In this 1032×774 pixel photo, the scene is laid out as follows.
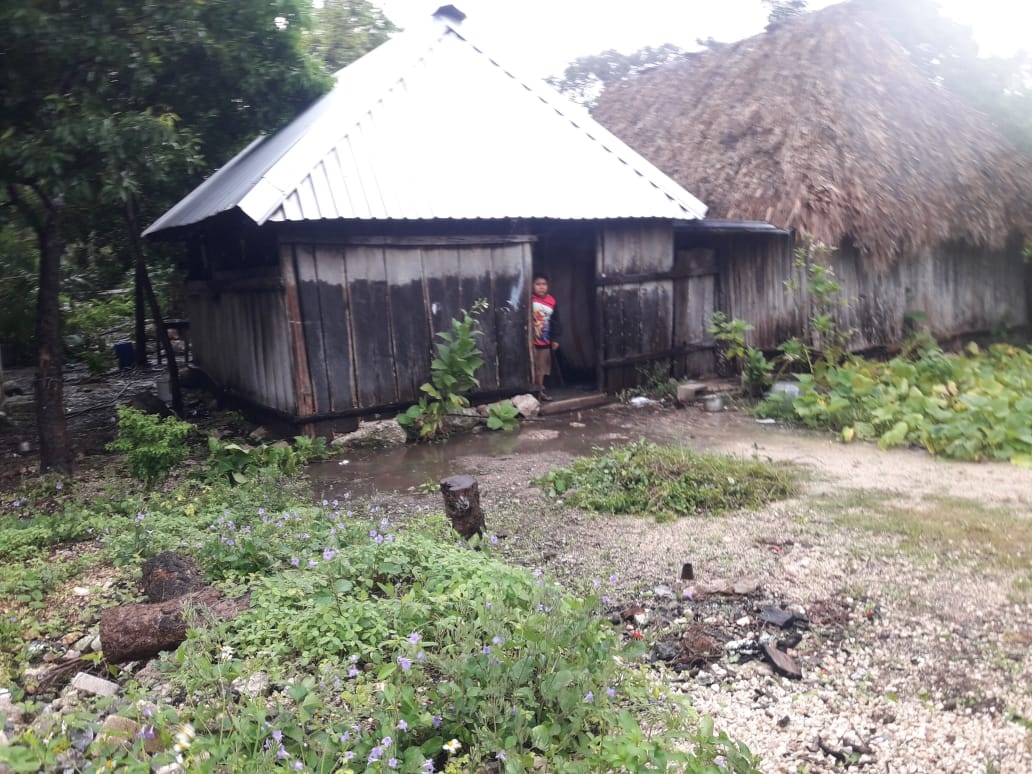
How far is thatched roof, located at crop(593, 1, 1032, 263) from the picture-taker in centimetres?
981

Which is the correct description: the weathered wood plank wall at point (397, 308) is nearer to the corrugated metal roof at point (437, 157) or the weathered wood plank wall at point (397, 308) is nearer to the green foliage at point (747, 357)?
the corrugated metal roof at point (437, 157)

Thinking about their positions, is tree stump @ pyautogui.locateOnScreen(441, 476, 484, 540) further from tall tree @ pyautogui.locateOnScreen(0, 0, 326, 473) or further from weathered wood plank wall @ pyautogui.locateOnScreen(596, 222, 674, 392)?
weathered wood plank wall @ pyautogui.locateOnScreen(596, 222, 674, 392)

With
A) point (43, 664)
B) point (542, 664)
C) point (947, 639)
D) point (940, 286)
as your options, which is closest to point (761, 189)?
point (940, 286)

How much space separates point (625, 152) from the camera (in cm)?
957

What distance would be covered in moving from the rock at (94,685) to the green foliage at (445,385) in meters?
4.93

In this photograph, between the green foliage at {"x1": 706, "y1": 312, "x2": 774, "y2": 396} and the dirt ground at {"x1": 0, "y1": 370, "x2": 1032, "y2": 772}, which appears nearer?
the dirt ground at {"x1": 0, "y1": 370, "x2": 1032, "y2": 772}

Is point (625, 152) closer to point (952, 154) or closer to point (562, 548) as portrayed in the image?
point (952, 154)

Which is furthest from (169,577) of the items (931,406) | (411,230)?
(931,406)

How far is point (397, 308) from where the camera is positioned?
7.99 metres

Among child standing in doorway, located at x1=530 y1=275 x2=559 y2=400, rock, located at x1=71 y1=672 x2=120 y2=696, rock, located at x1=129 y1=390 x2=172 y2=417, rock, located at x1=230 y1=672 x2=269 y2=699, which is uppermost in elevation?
child standing in doorway, located at x1=530 y1=275 x2=559 y2=400

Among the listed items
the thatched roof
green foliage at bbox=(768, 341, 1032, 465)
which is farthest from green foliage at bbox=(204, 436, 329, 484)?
the thatched roof

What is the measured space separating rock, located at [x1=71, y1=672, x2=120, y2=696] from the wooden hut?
454cm

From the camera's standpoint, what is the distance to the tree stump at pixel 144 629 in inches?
120

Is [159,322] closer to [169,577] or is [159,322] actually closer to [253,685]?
[169,577]
